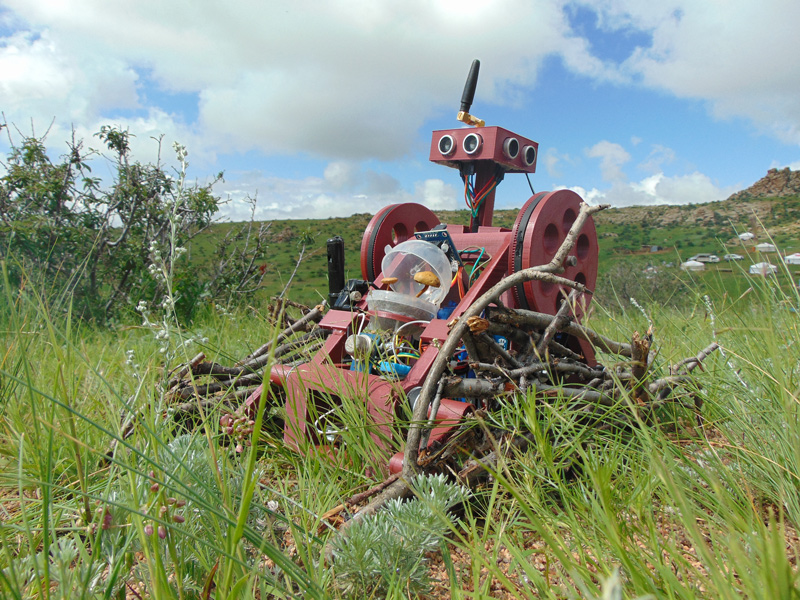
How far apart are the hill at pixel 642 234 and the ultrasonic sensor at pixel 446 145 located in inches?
17.0

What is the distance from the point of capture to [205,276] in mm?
5980

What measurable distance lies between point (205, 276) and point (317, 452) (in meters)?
4.84

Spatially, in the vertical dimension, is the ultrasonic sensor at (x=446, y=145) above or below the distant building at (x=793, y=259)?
above

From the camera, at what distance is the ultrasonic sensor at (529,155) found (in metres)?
3.05

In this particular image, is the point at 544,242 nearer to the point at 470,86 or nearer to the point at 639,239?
the point at 470,86

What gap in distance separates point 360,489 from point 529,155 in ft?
7.30

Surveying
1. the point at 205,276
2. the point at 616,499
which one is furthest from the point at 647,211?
the point at 616,499

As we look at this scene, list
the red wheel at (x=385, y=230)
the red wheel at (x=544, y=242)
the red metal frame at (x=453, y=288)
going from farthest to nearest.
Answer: the red wheel at (x=385, y=230) → the red wheel at (x=544, y=242) → the red metal frame at (x=453, y=288)

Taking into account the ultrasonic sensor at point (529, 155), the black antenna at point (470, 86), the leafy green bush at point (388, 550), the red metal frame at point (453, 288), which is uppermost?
the black antenna at point (470, 86)

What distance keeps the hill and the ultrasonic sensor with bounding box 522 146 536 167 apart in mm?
479

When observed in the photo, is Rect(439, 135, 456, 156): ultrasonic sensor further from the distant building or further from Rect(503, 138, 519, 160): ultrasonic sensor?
the distant building

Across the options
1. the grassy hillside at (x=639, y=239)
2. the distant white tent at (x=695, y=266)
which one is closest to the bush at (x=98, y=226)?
the grassy hillside at (x=639, y=239)

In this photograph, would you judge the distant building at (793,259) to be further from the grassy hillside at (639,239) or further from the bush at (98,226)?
the bush at (98,226)

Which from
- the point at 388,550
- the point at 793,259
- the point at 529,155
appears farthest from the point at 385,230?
the point at 388,550
